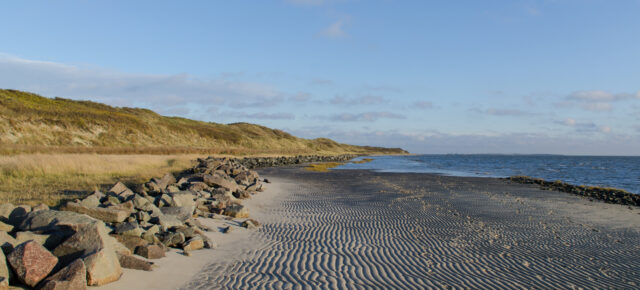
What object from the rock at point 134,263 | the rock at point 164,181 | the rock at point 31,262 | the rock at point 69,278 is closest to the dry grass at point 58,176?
the rock at point 164,181

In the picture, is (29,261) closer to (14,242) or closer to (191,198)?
(14,242)

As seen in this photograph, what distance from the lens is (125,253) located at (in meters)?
6.12

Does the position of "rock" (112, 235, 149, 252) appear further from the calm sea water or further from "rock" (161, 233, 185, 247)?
the calm sea water

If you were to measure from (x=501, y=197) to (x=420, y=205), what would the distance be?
5997 millimetres

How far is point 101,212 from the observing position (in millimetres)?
7555

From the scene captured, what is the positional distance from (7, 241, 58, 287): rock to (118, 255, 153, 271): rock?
1.02 meters

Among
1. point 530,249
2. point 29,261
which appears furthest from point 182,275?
point 530,249

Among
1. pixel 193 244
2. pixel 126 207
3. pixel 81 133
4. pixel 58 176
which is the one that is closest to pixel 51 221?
pixel 193 244

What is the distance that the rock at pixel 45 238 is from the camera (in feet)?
18.4

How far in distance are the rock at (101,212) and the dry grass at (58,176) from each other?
4.13m

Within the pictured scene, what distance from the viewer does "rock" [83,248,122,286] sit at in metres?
5.03

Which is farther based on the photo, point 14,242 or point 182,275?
point 182,275

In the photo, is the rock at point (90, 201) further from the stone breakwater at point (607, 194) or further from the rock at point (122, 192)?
the stone breakwater at point (607, 194)

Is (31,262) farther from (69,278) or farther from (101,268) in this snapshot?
(101,268)
